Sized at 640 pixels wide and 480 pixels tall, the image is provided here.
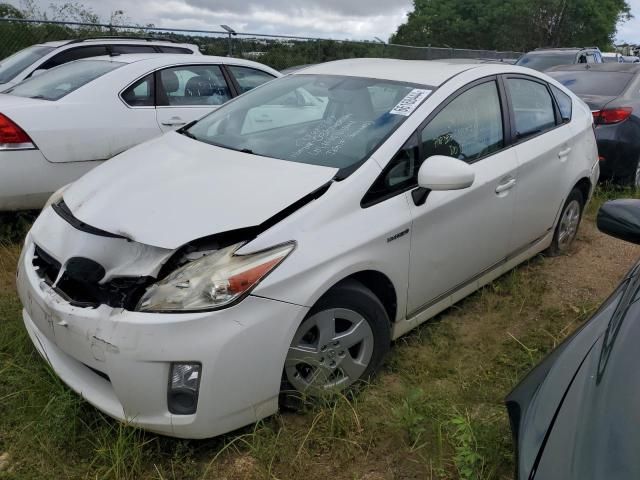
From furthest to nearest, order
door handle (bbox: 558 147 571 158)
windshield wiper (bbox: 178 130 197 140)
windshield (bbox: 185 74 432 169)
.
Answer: door handle (bbox: 558 147 571 158)
windshield wiper (bbox: 178 130 197 140)
windshield (bbox: 185 74 432 169)

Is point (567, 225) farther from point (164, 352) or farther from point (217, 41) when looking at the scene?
point (217, 41)

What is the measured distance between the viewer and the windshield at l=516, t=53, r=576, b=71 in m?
12.0

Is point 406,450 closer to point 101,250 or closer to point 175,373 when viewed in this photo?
point 175,373

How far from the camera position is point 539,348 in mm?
3262

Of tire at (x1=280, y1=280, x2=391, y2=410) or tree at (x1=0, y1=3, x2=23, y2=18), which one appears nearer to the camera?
tire at (x1=280, y1=280, x2=391, y2=410)

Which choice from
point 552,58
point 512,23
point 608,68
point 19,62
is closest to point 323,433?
point 608,68

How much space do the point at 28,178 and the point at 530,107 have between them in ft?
11.6

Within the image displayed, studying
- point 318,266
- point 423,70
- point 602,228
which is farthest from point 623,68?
point 318,266

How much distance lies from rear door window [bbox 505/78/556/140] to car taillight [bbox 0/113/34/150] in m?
3.34

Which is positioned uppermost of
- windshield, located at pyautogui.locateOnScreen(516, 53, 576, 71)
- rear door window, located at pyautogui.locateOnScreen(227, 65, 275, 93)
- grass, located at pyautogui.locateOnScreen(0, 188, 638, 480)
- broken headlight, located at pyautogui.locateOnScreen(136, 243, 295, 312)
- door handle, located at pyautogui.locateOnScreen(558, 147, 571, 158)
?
windshield, located at pyautogui.locateOnScreen(516, 53, 576, 71)

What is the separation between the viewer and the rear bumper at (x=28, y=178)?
411 centimetres

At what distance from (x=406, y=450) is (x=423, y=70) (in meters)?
2.19

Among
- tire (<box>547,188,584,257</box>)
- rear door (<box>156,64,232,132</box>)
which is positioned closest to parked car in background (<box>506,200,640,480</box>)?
tire (<box>547,188,584,257</box>)

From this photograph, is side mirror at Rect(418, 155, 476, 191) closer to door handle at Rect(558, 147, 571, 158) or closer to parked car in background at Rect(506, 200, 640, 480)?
parked car in background at Rect(506, 200, 640, 480)
